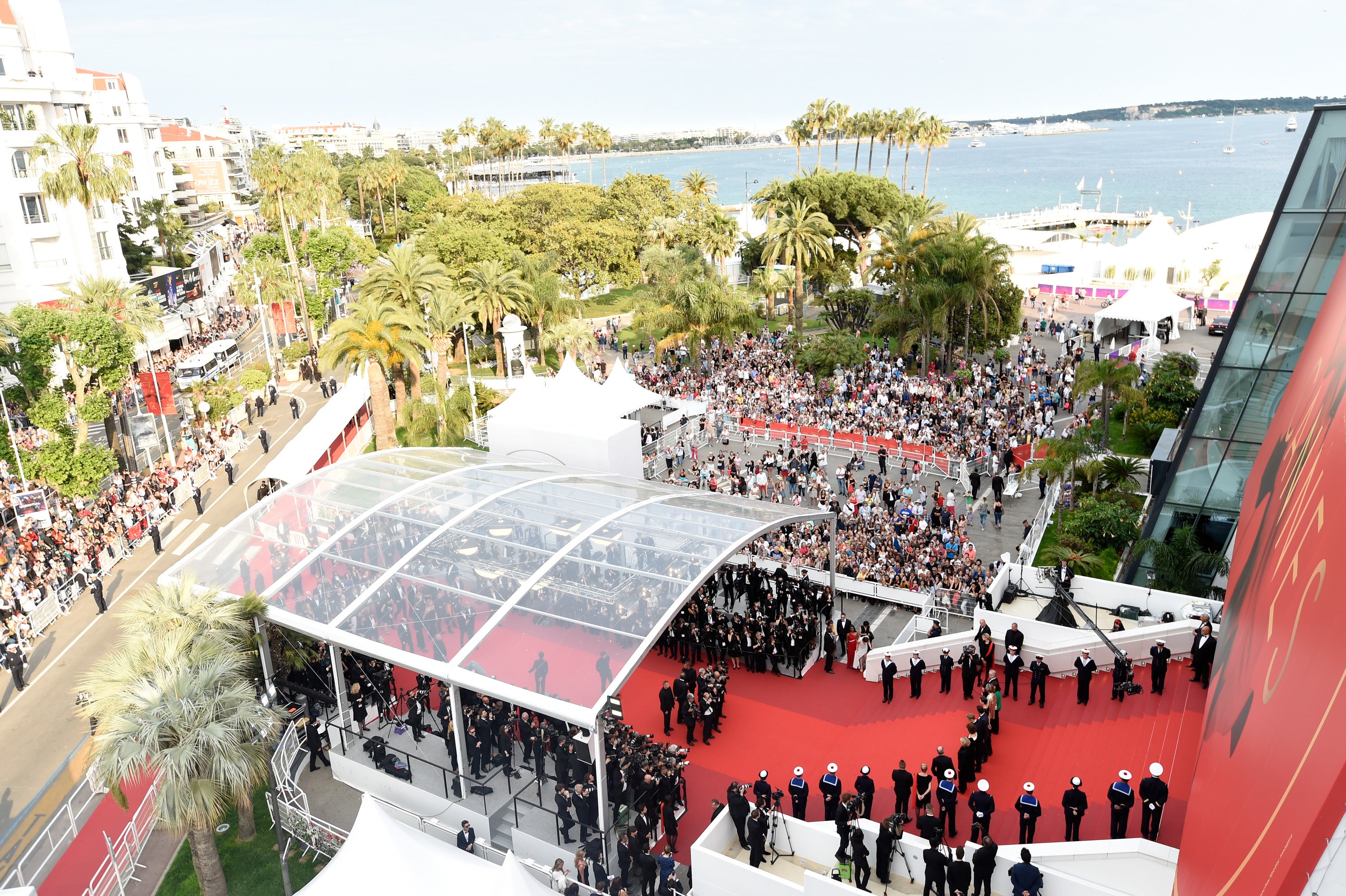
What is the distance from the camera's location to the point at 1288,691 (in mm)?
Result: 6230

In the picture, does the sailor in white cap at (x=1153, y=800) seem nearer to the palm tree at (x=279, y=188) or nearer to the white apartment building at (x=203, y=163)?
the palm tree at (x=279, y=188)

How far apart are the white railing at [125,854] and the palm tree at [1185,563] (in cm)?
1986

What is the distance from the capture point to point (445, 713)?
55.8 feet

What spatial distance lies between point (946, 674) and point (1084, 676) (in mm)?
2592

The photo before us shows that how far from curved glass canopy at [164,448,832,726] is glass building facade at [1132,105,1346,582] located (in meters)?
8.25

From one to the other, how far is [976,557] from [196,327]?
191ft

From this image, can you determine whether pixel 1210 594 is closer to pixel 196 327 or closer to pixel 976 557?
pixel 976 557

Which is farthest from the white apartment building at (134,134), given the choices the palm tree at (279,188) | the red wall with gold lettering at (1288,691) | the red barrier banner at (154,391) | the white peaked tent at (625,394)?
the red wall with gold lettering at (1288,691)

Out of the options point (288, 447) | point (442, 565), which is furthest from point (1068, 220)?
point (442, 565)

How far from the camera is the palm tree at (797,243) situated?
51.2 metres

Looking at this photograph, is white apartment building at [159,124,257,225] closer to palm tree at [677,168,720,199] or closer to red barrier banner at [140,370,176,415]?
palm tree at [677,168,720,199]

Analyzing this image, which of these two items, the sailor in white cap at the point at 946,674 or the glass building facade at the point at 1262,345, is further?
the glass building facade at the point at 1262,345

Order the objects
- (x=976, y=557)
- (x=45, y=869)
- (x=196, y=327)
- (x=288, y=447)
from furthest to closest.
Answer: (x=196, y=327)
(x=288, y=447)
(x=976, y=557)
(x=45, y=869)

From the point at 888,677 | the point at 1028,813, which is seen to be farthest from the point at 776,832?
the point at 888,677
